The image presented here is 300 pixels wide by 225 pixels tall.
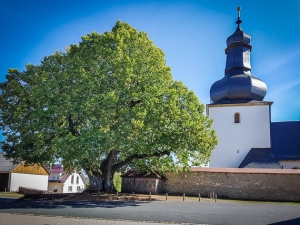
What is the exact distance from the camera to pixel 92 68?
22922mm

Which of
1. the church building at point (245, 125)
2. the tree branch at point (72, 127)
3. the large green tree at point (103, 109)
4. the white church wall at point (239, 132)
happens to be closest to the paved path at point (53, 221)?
the large green tree at point (103, 109)

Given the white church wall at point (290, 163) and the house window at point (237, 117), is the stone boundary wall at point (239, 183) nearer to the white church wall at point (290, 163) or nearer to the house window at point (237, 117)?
the white church wall at point (290, 163)

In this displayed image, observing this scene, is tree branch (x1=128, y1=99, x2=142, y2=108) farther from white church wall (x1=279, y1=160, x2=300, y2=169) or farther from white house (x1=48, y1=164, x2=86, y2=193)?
white house (x1=48, y1=164, x2=86, y2=193)

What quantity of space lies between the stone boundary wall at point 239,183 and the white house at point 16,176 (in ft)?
62.0

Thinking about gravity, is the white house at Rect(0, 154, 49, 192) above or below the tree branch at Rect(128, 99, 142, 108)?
below

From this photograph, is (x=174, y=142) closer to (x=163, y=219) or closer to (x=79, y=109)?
(x=79, y=109)

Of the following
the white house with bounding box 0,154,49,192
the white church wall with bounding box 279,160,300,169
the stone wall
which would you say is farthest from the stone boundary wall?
the white house with bounding box 0,154,49,192

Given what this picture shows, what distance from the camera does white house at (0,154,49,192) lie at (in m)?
40.4

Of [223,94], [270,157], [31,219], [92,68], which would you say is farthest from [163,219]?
[223,94]

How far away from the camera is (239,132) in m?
40.2

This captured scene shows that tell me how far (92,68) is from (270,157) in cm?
2435

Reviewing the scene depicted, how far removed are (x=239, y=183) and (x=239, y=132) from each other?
12369 mm

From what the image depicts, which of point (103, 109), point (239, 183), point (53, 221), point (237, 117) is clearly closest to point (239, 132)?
point (237, 117)

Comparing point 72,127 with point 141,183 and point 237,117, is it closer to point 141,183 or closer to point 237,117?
point 141,183
